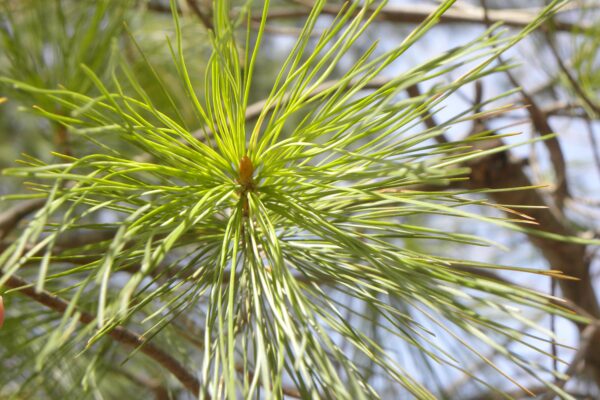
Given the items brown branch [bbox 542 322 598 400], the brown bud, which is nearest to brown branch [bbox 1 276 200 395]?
the brown bud

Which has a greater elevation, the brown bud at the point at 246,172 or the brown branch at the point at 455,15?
the brown branch at the point at 455,15

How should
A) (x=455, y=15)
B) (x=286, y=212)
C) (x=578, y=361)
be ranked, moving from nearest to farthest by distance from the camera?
1. (x=286, y=212)
2. (x=578, y=361)
3. (x=455, y=15)

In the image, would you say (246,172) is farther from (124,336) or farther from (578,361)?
(578,361)

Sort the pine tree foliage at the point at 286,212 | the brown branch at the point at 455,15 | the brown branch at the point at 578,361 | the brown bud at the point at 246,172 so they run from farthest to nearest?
the brown branch at the point at 455,15 < the brown branch at the point at 578,361 < the brown bud at the point at 246,172 < the pine tree foliage at the point at 286,212

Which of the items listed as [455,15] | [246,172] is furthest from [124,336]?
[455,15]

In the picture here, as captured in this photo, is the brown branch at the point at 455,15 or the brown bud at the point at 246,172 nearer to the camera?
the brown bud at the point at 246,172

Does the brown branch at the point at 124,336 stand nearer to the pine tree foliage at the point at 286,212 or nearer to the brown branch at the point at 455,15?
the pine tree foliage at the point at 286,212

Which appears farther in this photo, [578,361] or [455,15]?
[455,15]

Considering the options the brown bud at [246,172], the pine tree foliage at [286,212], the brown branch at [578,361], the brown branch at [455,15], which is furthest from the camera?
the brown branch at [455,15]

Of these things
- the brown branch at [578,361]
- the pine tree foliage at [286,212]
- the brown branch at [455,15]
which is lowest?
the brown branch at [578,361]

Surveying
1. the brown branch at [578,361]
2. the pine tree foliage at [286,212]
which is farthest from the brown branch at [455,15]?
the pine tree foliage at [286,212]

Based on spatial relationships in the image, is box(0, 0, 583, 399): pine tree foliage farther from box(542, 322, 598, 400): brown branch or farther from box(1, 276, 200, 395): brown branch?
box(542, 322, 598, 400): brown branch
